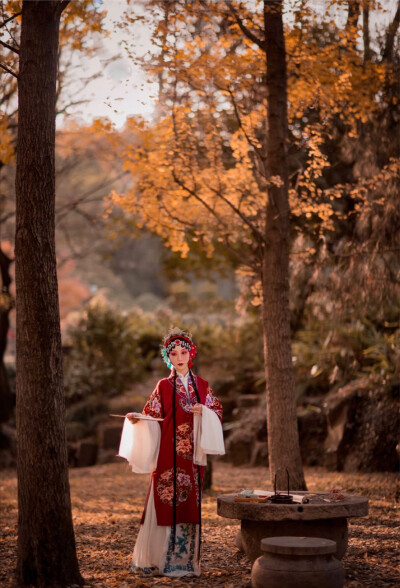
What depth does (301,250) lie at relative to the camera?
368 inches

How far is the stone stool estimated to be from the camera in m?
4.16

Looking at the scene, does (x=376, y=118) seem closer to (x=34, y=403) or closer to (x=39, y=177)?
(x=39, y=177)

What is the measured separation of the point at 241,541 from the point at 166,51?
528 centimetres

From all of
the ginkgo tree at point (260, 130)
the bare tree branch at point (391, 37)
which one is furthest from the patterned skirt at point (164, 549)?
the bare tree branch at point (391, 37)

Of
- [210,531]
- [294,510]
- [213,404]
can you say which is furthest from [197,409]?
[210,531]

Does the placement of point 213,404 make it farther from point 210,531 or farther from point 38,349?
point 210,531

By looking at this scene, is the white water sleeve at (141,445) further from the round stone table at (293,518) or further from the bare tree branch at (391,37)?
the bare tree branch at (391,37)

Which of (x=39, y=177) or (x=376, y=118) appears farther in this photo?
(x=376, y=118)

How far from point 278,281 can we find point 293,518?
11.1 feet

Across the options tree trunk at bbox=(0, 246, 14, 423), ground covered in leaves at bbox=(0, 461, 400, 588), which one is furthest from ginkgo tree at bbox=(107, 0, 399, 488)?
tree trunk at bbox=(0, 246, 14, 423)

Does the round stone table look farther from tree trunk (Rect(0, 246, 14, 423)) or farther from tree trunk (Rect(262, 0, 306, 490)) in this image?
tree trunk (Rect(0, 246, 14, 423))

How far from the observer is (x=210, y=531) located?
6910 mm

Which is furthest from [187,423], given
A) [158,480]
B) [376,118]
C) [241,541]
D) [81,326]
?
[81,326]

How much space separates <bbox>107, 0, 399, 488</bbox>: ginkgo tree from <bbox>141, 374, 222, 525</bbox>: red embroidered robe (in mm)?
2446
